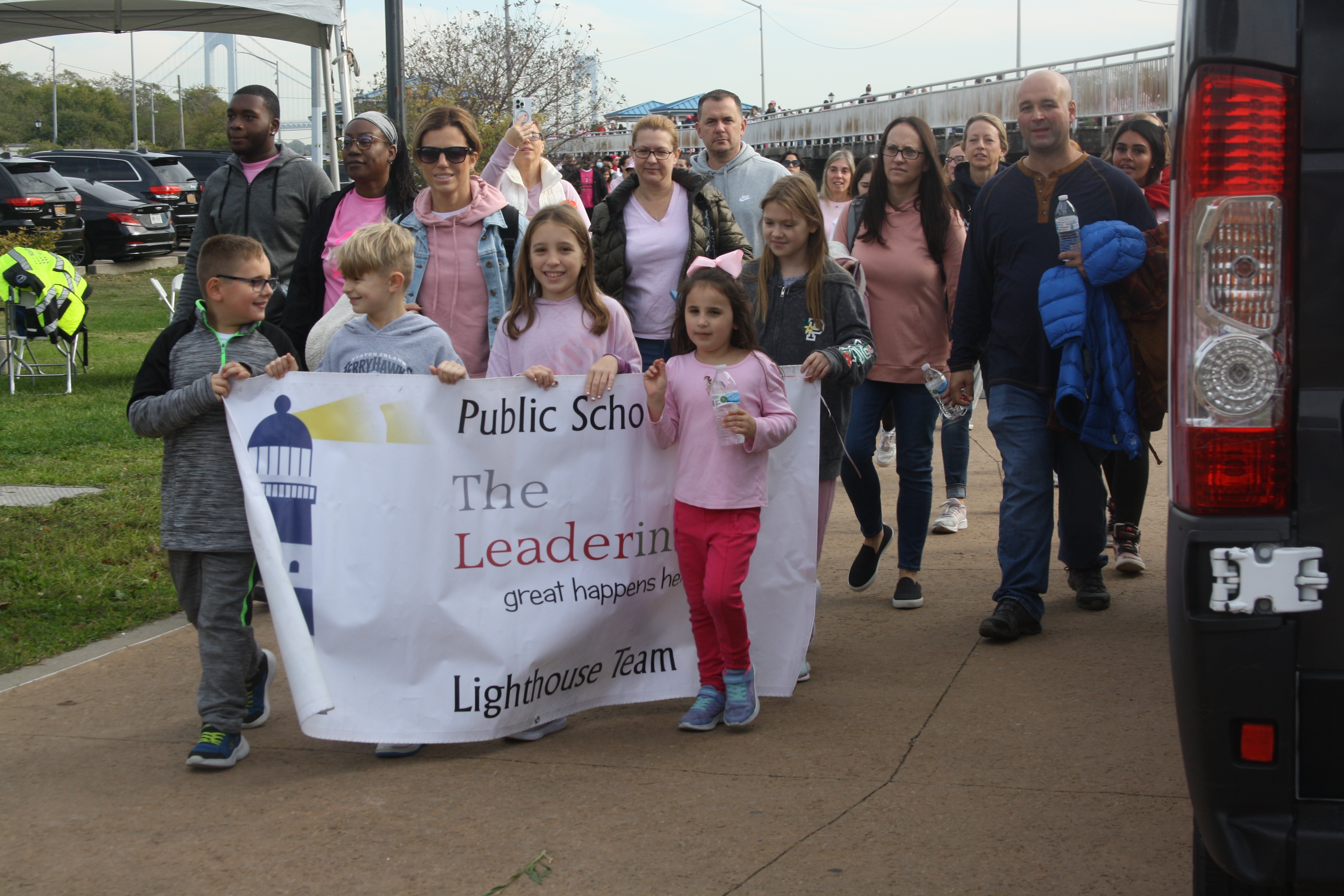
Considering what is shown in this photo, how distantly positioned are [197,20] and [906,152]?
5.89 m

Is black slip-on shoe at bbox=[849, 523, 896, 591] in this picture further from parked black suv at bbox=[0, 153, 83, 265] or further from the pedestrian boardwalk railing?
parked black suv at bbox=[0, 153, 83, 265]

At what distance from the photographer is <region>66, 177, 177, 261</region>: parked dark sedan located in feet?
78.9

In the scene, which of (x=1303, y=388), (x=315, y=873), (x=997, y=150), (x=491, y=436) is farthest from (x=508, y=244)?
(x=997, y=150)

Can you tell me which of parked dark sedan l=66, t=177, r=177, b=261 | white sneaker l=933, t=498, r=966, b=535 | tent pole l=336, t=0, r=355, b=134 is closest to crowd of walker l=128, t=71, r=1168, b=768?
Result: white sneaker l=933, t=498, r=966, b=535

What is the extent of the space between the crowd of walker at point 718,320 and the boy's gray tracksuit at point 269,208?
12 millimetres

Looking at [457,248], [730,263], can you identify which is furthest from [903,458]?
[457,248]

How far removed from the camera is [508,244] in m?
4.98

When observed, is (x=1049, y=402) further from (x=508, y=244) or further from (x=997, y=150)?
(x=997, y=150)

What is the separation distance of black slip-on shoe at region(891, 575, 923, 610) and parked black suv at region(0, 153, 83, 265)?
18266mm

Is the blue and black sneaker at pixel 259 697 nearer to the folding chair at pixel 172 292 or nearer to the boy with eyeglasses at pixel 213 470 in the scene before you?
the boy with eyeglasses at pixel 213 470

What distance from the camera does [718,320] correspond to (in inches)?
166

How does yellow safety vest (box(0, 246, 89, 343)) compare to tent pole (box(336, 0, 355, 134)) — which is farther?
yellow safety vest (box(0, 246, 89, 343))

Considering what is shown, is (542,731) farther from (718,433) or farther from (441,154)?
(441,154)

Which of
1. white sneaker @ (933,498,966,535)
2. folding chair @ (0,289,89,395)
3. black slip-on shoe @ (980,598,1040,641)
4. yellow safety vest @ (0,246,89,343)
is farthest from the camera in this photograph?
folding chair @ (0,289,89,395)
